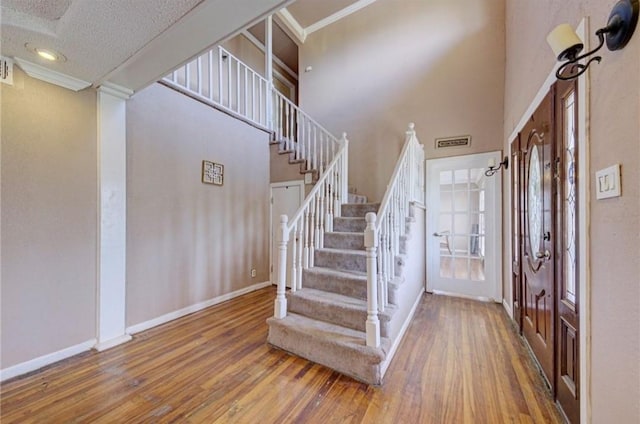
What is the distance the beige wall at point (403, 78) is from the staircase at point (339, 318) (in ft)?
6.13

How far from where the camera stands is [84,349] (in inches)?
86.9

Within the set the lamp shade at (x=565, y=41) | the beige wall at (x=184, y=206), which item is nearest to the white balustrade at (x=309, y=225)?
the beige wall at (x=184, y=206)

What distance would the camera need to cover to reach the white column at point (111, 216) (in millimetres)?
2297

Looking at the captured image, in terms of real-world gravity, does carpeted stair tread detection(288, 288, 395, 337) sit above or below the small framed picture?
below

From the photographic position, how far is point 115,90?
2334mm

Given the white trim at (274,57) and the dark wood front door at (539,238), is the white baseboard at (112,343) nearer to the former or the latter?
the dark wood front door at (539,238)

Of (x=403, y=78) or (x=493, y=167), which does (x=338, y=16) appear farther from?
(x=493, y=167)

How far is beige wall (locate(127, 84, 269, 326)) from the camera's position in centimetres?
262

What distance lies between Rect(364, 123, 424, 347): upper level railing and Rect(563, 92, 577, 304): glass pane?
44.6 inches

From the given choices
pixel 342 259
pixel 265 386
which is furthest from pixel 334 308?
pixel 265 386

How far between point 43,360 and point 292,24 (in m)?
5.98

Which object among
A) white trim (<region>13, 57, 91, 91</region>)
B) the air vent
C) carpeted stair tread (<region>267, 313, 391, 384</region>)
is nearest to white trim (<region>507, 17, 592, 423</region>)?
carpeted stair tread (<region>267, 313, 391, 384</region>)

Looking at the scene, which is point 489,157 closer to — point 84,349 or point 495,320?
point 495,320

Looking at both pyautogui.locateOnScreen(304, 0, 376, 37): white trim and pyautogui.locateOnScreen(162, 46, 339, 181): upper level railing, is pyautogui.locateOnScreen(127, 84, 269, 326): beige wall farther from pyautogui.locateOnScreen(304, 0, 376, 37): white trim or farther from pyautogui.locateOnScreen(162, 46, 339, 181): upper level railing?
pyautogui.locateOnScreen(304, 0, 376, 37): white trim
